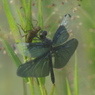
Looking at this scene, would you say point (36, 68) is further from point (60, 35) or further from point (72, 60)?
point (72, 60)

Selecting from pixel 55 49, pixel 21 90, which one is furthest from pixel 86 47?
pixel 55 49

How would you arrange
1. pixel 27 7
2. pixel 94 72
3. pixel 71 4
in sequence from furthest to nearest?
pixel 94 72 → pixel 71 4 → pixel 27 7

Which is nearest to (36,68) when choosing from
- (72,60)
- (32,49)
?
(32,49)

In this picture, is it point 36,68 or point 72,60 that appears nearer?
point 36,68

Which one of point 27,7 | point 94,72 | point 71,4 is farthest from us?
point 94,72

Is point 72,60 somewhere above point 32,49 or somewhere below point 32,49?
below

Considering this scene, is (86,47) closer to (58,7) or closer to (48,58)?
(58,7)

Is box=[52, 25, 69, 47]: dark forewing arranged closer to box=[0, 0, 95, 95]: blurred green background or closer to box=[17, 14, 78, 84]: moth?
box=[17, 14, 78, 84]: moth
